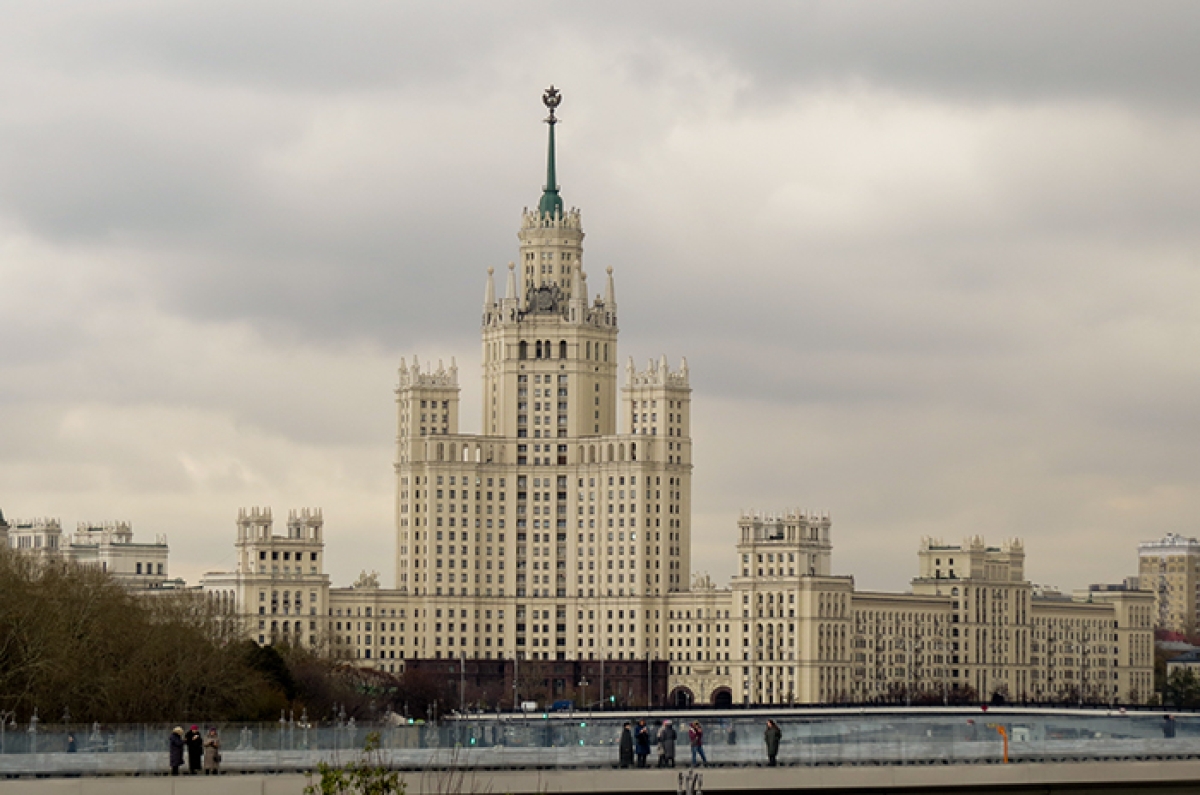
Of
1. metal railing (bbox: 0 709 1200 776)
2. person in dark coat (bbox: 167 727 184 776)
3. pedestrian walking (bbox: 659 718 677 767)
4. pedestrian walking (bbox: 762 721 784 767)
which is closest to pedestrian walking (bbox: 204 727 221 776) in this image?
person in dark coat (bbox: 167 727 184 776)

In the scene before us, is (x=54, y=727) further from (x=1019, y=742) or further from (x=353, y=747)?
(x=1019, y=742)

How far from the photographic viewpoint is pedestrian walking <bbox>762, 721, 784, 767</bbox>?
104m

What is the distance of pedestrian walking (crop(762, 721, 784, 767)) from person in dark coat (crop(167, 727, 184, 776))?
23.6 meters

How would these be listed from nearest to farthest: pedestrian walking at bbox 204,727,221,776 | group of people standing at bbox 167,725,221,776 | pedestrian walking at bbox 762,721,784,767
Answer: group of people standing at bbox 167,725,221,776
pedestrian walking at bbox 204,727,221,776
pedestrian walking at bbox 762,721,784,767

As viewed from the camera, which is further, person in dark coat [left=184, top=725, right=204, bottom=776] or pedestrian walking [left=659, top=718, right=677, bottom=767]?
pedestrian walking [left=659, top=718, right=677, bottom=767]

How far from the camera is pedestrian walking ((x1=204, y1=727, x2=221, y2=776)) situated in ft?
327

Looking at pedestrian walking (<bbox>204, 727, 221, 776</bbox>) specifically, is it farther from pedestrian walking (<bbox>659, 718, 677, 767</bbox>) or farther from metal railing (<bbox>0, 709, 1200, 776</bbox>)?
pedestrian walking (<bbox>659, 718, 677, 767</bbox>)

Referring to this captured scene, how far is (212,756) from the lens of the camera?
99812mm

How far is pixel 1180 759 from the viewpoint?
375 ft

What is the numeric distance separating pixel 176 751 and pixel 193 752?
80cm

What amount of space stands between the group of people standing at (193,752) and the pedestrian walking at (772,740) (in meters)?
22.2

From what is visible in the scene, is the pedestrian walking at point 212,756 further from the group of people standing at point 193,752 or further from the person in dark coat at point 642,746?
the person in dark coat at point 642,746

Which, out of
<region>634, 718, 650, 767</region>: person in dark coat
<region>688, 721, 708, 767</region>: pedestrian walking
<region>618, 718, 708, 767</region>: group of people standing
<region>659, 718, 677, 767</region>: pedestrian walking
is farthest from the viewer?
<region>688, 721, 708, 767</region>: pedestrian walking

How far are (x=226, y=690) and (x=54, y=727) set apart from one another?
6140 cm
